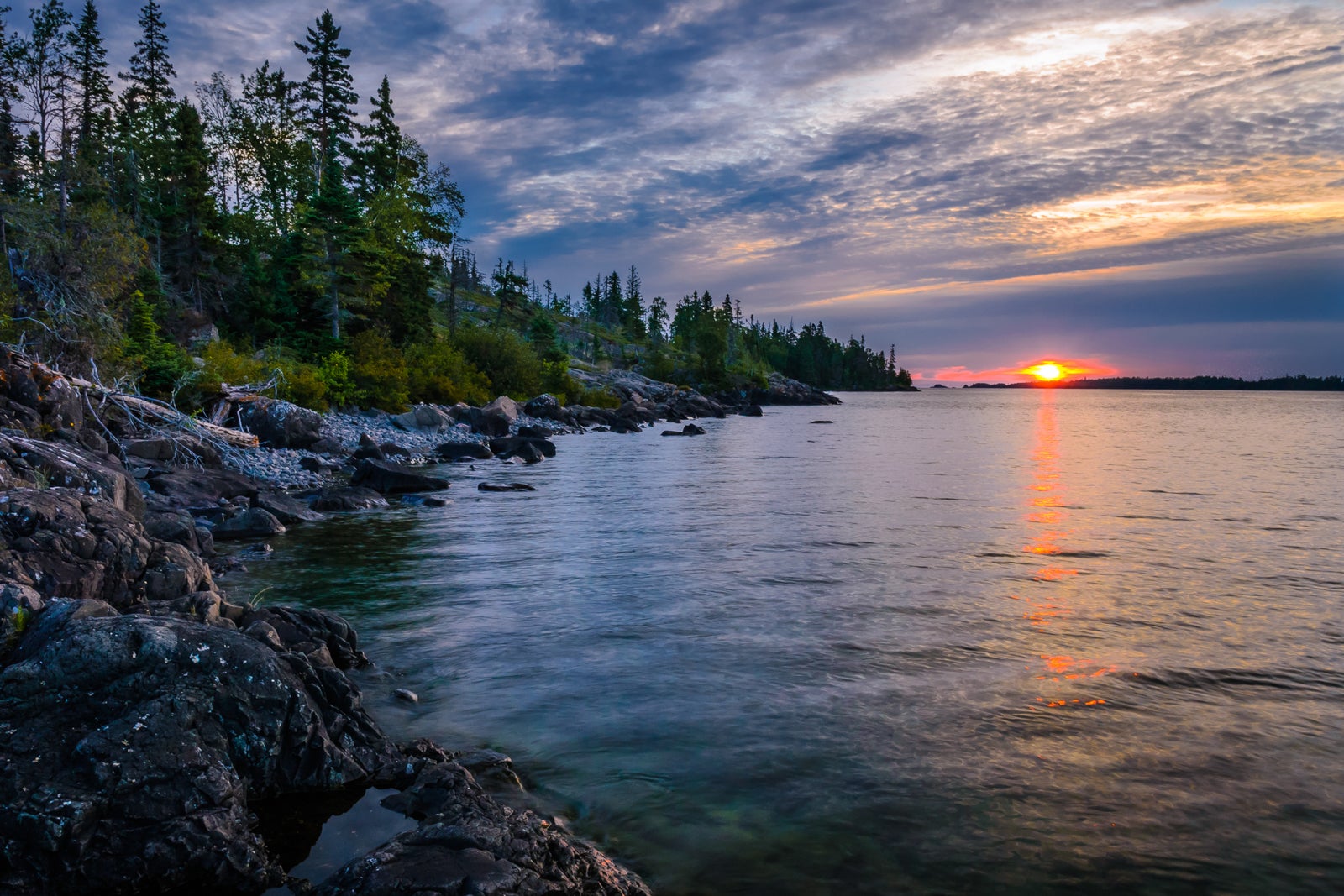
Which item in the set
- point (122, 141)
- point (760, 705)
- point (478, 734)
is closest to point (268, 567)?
point (478, 734)

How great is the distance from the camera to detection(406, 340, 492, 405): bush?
46.7m

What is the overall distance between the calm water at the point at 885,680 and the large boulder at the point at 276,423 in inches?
442

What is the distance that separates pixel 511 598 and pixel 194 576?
4527 millimetres

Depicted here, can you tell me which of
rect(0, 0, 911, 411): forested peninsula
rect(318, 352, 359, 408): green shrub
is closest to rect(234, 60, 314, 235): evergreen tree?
rect(0, 0, 911, 411): forested peninsula

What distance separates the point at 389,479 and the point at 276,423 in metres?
8.03

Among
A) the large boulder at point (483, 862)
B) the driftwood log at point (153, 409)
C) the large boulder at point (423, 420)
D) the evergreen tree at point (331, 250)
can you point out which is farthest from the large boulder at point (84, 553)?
the evergreen tree at point (331, 250)

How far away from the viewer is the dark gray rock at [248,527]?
1564 cm

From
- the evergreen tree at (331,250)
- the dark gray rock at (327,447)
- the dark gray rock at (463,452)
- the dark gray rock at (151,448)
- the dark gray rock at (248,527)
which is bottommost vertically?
the dark gray rock at (248,527)

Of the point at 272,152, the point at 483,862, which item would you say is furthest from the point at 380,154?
the point at 483,862

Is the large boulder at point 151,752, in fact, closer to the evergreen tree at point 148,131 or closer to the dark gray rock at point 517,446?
the dark gray rock at point 517,446

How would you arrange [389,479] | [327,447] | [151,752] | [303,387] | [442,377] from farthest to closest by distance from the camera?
1. [442,377]
2. [303,387]
3. [327,447]
4. [389,479]
5. [151,752]

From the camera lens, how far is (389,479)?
2295 centimetres

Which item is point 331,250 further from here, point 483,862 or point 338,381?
point 483,862

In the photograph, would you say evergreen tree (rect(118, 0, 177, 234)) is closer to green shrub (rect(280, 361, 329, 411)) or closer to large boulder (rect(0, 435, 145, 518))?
green shrub (rect(280, 361, 329, 411))
